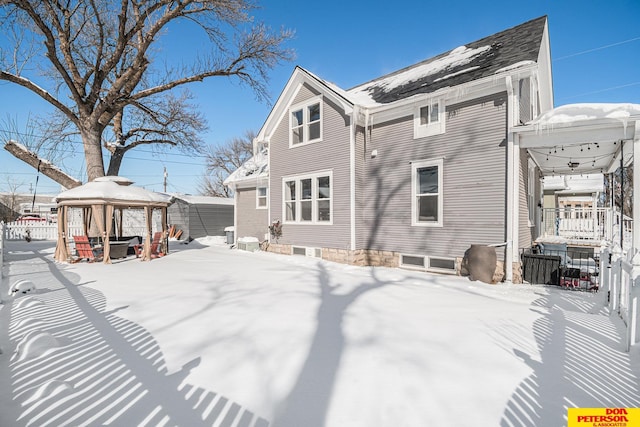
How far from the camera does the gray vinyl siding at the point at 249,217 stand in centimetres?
1359

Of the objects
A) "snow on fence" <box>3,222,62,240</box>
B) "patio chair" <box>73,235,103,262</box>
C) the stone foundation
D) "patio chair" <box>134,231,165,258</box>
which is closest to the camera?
the stone foundation

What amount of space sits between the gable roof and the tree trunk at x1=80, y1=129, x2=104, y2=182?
10.7 meters

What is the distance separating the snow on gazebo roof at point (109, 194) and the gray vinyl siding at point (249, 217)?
158 inches

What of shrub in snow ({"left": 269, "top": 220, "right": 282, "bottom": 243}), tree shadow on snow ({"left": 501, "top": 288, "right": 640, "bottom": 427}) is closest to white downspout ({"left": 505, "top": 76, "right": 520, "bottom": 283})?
tree shadow on snow ({"left": 501, "top": 288, "right": 640, "bottom": 427})

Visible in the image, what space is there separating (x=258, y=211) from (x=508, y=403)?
12247mm

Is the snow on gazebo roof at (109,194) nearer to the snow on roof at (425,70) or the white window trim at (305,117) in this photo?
the white window trim at (305,117)

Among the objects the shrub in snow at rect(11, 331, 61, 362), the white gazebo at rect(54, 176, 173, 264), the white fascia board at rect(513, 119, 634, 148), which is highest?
the white fascia board at rect(513, 119, 634, 148)

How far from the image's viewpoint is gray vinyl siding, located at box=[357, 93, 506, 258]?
7.45 m

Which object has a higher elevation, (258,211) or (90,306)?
(258,211)

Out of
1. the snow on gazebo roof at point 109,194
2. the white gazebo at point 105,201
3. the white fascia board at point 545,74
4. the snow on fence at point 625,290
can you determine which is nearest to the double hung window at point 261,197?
the white gazebo at point 105,201

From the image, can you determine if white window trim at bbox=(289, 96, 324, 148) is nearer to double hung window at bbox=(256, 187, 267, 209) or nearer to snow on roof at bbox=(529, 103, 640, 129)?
double hung window at bbox=(256, 187, 267, 209)

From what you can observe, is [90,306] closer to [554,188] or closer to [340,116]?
[340,116]

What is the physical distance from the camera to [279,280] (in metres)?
7.19

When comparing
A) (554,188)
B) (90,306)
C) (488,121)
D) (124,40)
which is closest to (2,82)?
(124,40)
